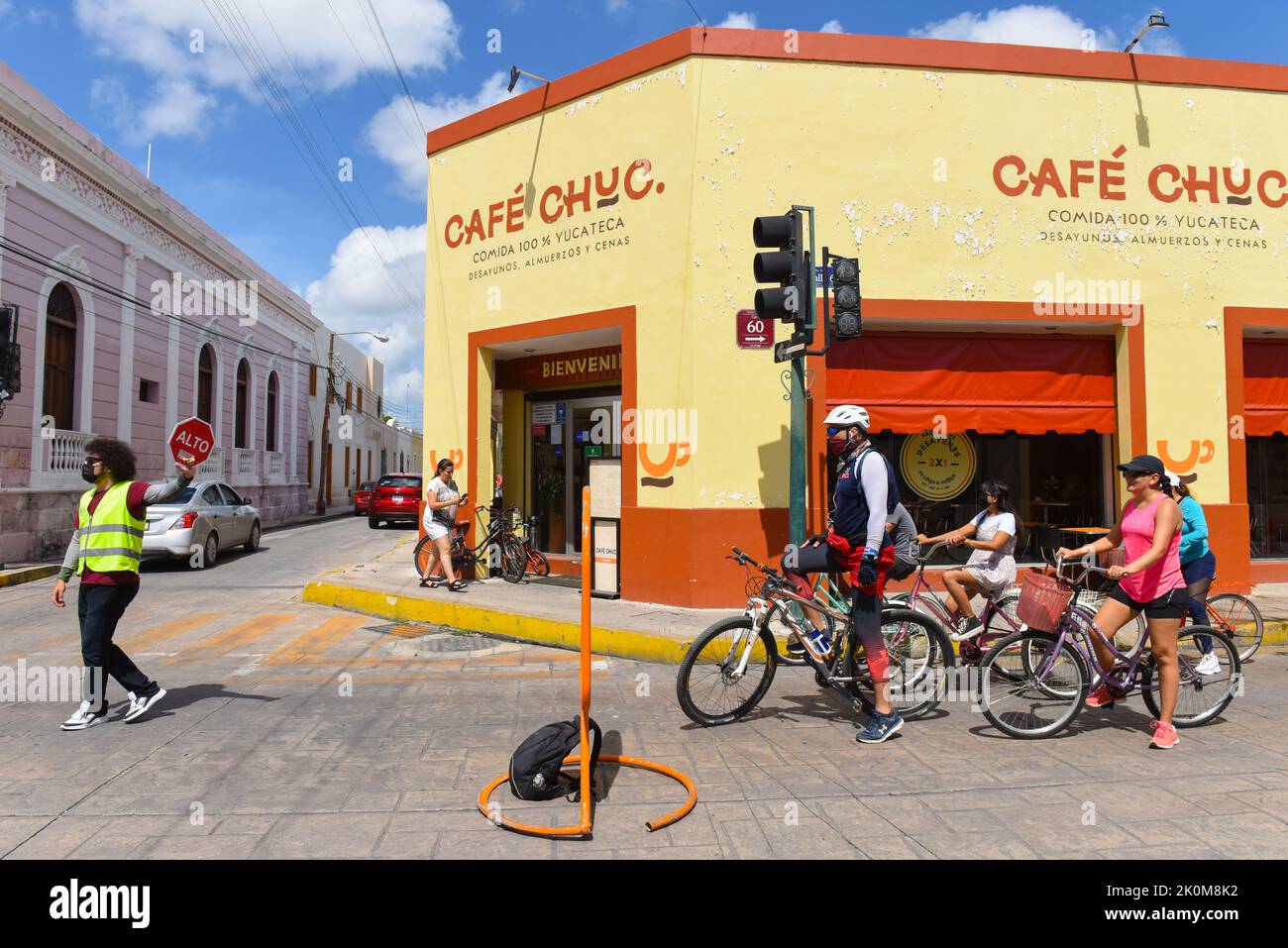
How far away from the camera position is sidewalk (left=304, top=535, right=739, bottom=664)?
7484mm

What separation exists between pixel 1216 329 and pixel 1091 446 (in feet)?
6.46

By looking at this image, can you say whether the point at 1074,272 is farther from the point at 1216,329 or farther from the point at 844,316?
the point at 844,316

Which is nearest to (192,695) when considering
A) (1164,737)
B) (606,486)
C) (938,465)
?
(606,486)

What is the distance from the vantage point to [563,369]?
457 inches

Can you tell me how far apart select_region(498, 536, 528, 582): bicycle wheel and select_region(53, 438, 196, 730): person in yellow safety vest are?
19.0 ft

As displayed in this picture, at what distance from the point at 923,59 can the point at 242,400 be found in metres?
23.4

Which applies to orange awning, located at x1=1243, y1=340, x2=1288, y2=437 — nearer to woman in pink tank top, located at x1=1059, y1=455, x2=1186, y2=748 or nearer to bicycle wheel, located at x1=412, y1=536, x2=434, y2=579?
woman in pink tank top, located at x1=1059, y1=455, x2=1186, y2=748

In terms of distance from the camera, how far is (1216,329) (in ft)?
32.3

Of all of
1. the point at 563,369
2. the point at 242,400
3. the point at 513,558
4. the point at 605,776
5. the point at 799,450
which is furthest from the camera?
the point at 242,400

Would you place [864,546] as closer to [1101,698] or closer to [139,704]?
[1101,698]

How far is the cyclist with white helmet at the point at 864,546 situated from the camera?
15.9 ft

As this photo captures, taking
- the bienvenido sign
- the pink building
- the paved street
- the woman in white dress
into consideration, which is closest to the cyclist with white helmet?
the paved street

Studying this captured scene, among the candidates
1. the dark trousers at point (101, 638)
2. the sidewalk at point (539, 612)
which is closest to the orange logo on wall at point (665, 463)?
the sidewalk at point (539, 612)
